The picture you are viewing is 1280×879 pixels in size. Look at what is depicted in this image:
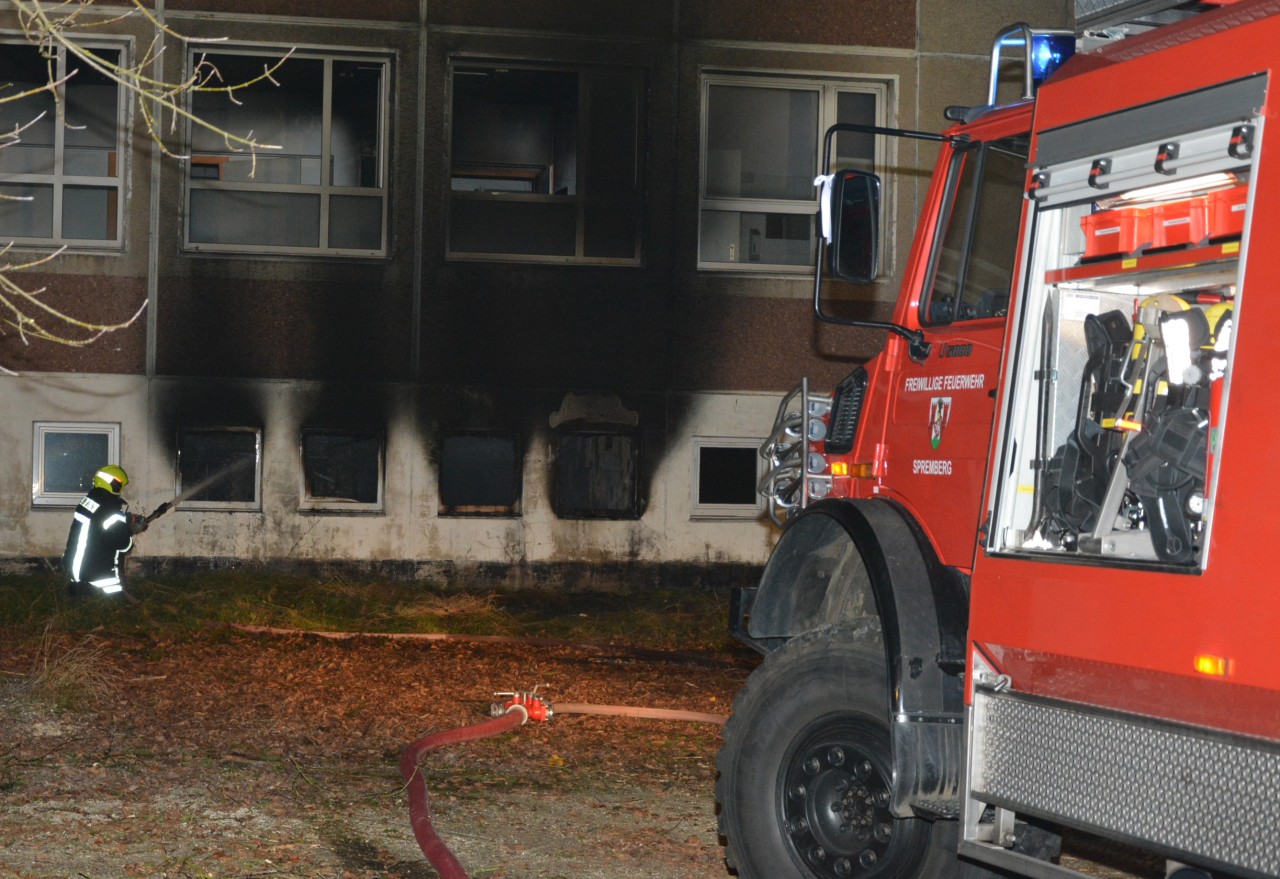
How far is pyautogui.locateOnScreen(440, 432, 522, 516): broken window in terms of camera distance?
14430mm

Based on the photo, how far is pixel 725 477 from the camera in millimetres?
14766

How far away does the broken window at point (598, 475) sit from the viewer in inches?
571

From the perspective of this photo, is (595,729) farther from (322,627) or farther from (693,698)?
(322,627)

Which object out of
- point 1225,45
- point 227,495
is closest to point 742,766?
point 1225,45

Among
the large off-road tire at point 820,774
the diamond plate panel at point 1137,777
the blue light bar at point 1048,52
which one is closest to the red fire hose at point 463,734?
the large off-road tire at point 820,774

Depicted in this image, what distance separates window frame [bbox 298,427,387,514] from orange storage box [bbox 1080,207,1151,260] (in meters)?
10.8

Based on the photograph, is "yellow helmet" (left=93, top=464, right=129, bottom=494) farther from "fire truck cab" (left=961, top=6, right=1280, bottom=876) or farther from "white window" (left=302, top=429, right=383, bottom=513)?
"fire truck cab" (left=961, top=6, right=1280, bottom=876)

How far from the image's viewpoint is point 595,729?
27.6ft

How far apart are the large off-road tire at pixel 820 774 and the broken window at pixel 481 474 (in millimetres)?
9384

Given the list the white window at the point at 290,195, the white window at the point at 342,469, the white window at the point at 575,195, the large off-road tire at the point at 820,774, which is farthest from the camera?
the white window at the point at 575,195

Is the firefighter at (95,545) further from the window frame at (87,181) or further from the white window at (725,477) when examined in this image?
the white window at (725,477)

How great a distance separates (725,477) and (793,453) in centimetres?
870

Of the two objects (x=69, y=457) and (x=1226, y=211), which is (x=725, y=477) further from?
(x=1226, y=211)

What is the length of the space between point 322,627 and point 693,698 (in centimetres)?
374
